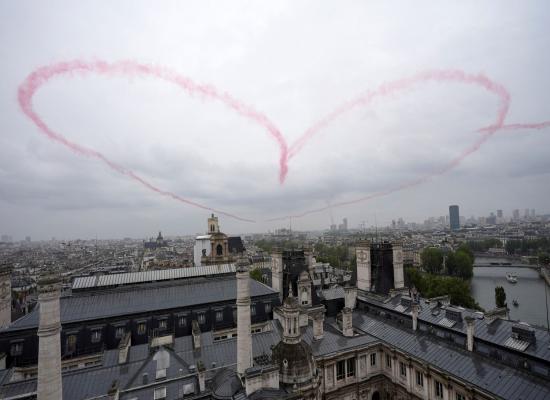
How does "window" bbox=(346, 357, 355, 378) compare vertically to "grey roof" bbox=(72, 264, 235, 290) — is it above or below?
below

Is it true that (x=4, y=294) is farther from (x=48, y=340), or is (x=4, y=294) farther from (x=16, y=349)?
(x=48, y=340)

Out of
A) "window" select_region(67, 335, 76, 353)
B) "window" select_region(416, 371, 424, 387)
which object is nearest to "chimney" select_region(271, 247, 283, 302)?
"window" select_region(416, 371, 424, 387)

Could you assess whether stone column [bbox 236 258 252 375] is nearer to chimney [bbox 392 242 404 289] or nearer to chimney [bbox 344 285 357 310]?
chimney [bbox 344 285 357 310]

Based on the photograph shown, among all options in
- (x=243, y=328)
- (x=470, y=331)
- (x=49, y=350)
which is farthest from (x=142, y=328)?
(x=470, y=331)

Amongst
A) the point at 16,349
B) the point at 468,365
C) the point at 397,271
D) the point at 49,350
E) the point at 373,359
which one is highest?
the point at 49,350

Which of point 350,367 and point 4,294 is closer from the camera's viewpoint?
point 350,367
